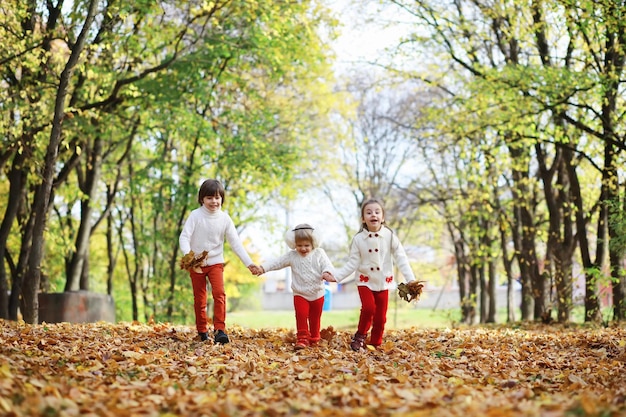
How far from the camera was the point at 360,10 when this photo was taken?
17766mm

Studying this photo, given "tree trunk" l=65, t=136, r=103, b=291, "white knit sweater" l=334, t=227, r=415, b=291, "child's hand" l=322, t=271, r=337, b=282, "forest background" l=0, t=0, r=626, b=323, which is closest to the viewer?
"child's hand" l=322, t=271, r=337, b=282

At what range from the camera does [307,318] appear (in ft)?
28.6

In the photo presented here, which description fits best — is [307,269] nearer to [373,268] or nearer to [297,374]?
[373,268]

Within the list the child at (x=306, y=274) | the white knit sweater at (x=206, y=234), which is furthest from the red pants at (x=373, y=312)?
the white knit sweater at (x=206, y=234)

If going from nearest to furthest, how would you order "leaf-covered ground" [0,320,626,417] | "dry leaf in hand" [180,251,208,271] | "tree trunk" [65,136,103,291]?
"leaf-covered ground" [0,320,626,417]
"dry leaf in hand" [180,251,208,271]
"tree trunk" [65,136,103,291]

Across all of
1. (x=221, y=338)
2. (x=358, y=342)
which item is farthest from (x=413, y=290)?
(x=221, y=338)

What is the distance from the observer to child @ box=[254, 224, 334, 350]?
8.67 m

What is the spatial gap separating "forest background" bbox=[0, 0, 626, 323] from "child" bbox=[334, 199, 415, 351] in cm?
401

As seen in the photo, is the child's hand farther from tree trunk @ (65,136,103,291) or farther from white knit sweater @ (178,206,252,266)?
tree trunk @ (65,136,103,291)

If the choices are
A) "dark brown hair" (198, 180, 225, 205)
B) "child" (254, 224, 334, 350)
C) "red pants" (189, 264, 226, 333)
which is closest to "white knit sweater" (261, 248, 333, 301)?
"child" (254, 224, 334, 350)

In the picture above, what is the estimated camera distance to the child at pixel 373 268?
8.59 m

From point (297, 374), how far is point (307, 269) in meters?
2.69

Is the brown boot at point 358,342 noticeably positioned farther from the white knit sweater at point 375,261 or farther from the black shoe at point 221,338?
the black shoe at point 221,338

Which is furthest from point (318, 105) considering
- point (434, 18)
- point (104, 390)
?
point (104, 390)
